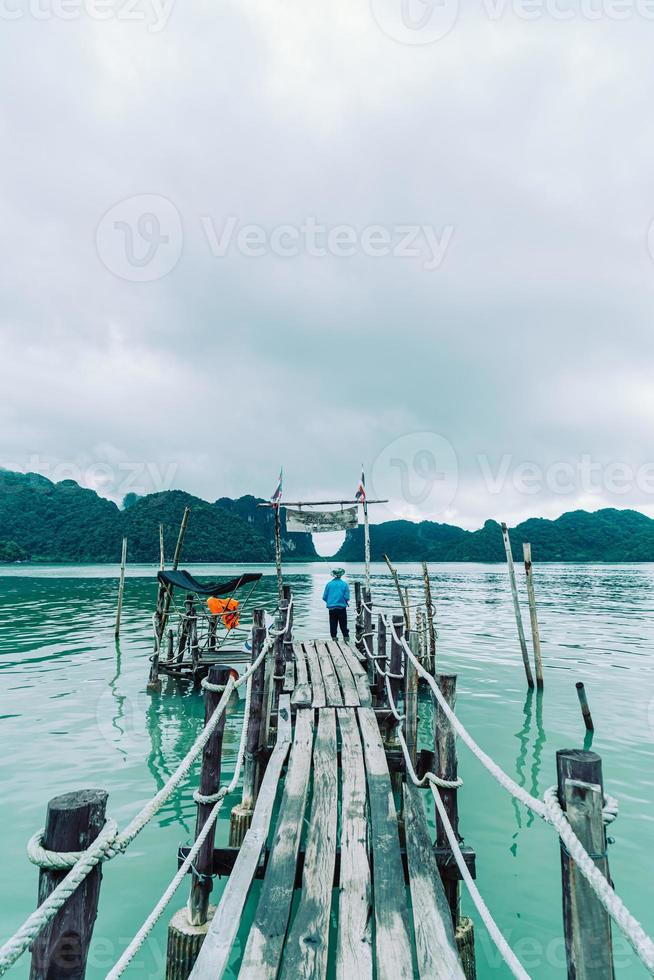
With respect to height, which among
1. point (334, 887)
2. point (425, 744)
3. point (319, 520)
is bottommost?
point (425, 744)

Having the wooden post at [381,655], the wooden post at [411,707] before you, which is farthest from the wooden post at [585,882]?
the wooden post at [381,655]

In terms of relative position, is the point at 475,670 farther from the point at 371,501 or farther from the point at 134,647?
the point at 134,647

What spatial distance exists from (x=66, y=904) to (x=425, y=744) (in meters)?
10.00

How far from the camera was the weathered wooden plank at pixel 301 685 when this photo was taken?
8117 millimetres

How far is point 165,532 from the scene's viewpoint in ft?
331

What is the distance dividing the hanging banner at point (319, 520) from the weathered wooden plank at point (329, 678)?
3.66m

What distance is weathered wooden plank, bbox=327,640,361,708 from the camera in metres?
8.22

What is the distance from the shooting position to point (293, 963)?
306 cm

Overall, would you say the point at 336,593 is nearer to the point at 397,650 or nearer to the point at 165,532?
the point at 397,650

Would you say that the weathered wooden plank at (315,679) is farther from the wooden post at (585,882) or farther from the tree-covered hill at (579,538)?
the tree-covered hill at (579,538)

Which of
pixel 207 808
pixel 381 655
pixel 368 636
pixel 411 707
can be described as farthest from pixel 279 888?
pixel 368 636

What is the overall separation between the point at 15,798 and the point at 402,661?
6285mm

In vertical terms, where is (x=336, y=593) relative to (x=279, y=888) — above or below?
above

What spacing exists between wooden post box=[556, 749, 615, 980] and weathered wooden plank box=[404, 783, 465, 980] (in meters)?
1.04
